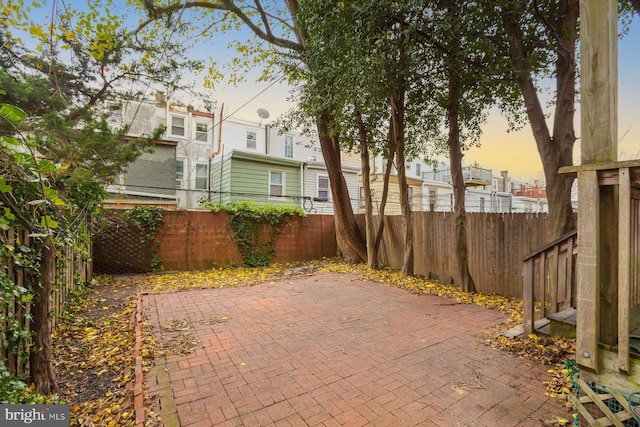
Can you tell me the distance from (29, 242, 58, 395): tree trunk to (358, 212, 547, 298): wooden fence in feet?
21.7

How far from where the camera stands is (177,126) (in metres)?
15.0

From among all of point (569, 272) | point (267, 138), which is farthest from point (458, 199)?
point (267, 138)

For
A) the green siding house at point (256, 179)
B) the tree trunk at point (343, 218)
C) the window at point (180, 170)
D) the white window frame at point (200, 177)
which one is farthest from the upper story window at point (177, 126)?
the tree trunk at point (343, 218)

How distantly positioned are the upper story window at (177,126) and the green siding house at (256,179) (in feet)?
7.44

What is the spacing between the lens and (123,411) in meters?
2.31

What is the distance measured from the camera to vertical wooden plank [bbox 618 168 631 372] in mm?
2137

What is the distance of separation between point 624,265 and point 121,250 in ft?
31.1

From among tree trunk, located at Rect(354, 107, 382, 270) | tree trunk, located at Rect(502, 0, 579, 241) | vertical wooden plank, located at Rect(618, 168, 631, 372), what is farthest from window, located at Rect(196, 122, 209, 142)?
→ vertical wooden plank, located at Rect(618, 168, 631, 372)

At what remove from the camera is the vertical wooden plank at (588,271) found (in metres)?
2.30

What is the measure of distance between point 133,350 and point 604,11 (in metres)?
5.48

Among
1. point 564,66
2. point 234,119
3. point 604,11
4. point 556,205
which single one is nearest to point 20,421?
point 604,11

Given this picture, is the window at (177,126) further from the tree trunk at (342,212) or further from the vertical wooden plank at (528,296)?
the vertical wooden plank at (528,296)

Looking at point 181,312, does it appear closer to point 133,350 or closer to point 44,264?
point 133,350

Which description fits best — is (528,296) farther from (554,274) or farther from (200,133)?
(200,133)
